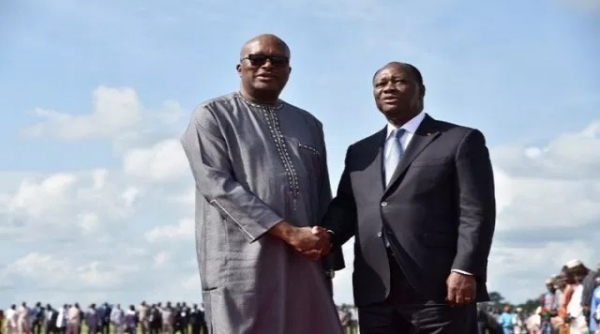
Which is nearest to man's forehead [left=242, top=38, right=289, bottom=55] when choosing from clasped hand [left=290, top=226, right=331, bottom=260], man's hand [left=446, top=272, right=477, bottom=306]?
clasped hand [left=290, top=226, right=331, bottom=260]

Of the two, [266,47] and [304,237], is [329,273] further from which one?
[266,47]

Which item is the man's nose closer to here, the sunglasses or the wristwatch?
the sunglasses

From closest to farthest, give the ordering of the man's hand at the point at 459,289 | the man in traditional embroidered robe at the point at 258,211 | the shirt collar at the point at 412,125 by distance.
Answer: the man's hand at the point at 459,289 < the man in traditional embroidered robe at the point at 258,211 < the shirt collar at the point at 412,125

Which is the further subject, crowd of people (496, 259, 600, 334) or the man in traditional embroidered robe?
crowd of people (496, 259, 600, 334)

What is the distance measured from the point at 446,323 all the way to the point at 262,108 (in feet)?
4.95

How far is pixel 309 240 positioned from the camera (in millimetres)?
5926

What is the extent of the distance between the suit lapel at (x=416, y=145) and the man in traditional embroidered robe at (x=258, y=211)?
47cm

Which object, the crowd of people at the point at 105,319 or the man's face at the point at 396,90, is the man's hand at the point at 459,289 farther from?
the crowd of people at the point at 105,319

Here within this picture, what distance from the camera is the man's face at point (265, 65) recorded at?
611 cm

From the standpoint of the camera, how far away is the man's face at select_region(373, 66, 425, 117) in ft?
20.1

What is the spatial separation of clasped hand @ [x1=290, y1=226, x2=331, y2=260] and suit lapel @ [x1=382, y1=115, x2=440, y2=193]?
44 centimetres

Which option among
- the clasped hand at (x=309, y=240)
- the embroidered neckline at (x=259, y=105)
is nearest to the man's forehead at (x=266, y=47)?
the embroidered neckline at (x=259, y=105)

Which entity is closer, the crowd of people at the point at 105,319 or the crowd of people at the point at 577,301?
the crowd of people at the point at 577,301

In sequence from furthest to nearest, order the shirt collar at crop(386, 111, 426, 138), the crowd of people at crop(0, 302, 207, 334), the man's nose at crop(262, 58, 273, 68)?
the crowd of people at crop(0, 302, 207, 334)
the shirt collar at crop(386, 111, 426, 138)
the man's nose at crop(262, 58, 273, 68)
